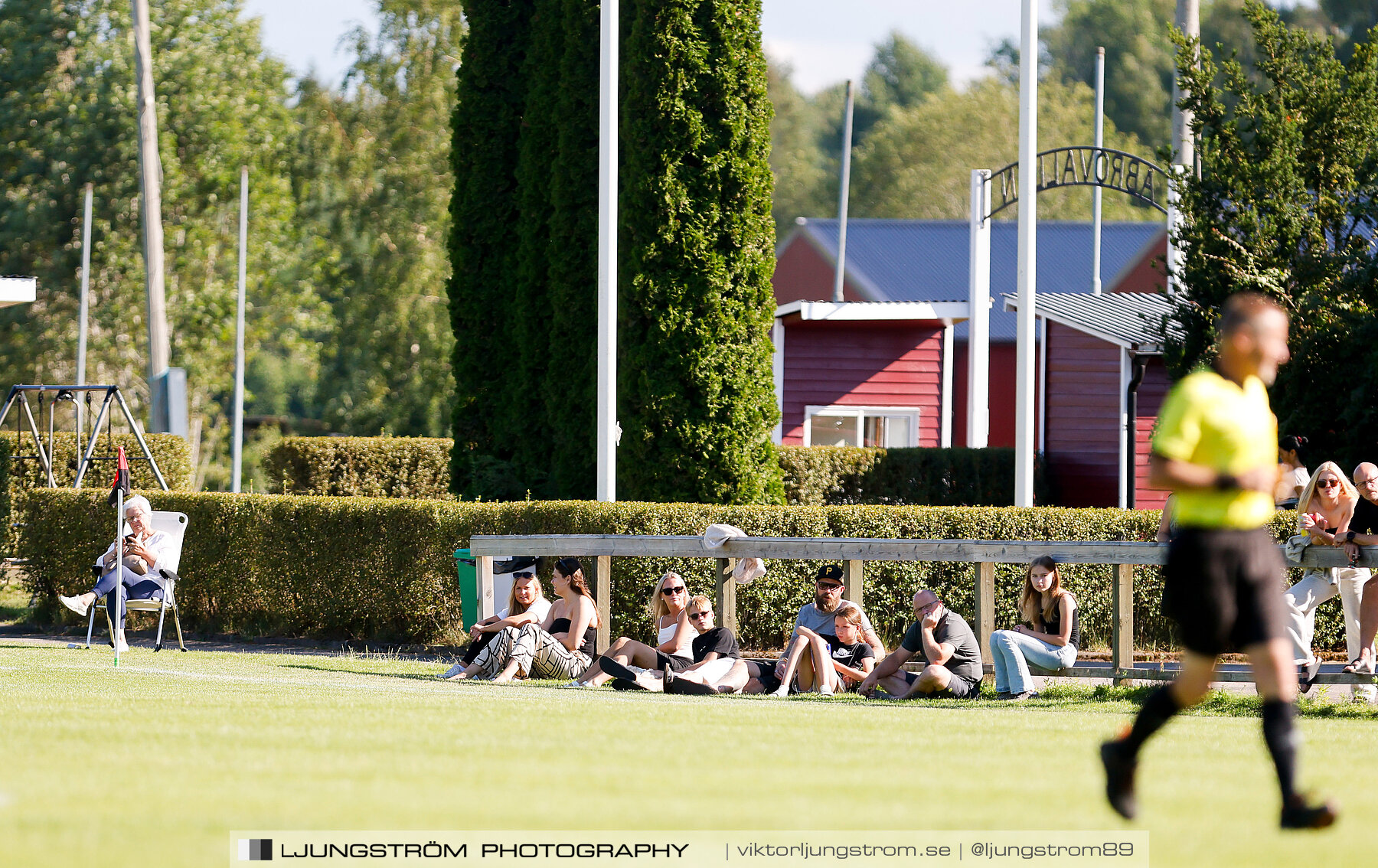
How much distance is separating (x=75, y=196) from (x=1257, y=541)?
44932mm

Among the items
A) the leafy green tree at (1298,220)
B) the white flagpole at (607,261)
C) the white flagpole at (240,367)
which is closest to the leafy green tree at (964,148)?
the white flagpole at (240,367)

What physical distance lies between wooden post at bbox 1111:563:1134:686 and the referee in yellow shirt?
6.02 m

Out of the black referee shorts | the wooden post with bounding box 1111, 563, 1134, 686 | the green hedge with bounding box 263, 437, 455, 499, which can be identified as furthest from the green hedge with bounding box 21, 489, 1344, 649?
the green hedge with bounding box 263, 437, 455, 499

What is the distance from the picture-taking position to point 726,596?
45.4 ft

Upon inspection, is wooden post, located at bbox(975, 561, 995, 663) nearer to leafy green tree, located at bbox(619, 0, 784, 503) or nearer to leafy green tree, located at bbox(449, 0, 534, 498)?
leafy green tree, located at bbox(619, 0, 784, 503)

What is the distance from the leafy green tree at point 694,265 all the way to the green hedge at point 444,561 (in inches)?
94.9

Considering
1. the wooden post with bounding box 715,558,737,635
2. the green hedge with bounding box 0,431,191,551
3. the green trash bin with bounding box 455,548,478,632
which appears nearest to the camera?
the wooden post with bounding box 715,558,737,635

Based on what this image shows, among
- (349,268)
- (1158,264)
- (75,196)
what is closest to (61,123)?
(75,196)

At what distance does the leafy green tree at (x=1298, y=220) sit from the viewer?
16.0 m

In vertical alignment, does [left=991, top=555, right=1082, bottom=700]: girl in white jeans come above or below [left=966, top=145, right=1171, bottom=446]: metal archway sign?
below

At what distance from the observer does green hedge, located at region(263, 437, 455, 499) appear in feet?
111

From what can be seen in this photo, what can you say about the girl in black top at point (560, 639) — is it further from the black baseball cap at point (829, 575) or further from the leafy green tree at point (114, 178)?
the leafy green tree at point (114, 178)

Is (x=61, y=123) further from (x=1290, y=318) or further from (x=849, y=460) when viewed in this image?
(x=1290, y=318)

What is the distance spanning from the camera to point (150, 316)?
3081 centimetres
